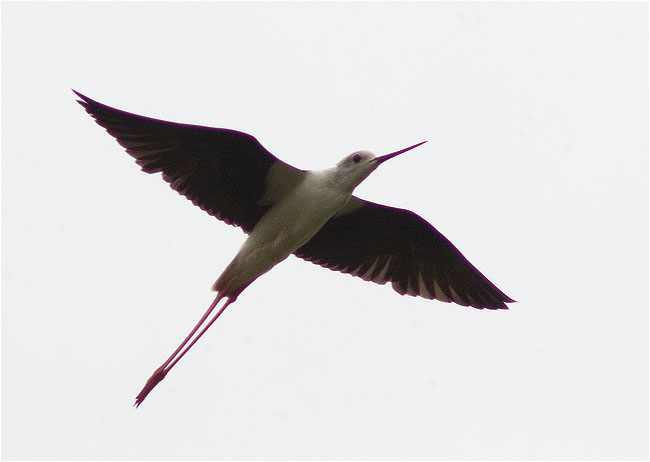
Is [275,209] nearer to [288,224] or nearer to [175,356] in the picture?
[288,224]

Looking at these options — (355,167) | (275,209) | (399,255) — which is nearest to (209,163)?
(275,209)

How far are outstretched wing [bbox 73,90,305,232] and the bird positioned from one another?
0.03 ft

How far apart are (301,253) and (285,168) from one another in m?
1.46

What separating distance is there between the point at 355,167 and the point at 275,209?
0.98 metres

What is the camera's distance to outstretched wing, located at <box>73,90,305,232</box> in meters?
11.1

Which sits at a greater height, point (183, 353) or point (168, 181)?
point (168, 181)

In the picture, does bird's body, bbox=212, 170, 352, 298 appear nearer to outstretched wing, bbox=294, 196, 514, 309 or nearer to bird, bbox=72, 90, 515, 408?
bird, bbox=72, 90, 515, 408

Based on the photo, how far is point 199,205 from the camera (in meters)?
11.8

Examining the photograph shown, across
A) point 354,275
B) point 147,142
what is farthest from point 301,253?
point 147,142

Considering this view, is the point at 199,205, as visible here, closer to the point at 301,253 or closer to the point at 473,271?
the point at 301,253

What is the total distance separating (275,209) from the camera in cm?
1179

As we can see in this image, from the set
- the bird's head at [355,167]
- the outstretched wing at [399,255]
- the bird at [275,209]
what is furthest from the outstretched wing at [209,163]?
the outstretched wing at [399,255]

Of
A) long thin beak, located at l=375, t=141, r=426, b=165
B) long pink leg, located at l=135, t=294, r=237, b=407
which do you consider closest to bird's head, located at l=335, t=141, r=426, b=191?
long thin beak, located at l=375, t=141, r=426, b=165

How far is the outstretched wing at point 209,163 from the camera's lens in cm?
1113
